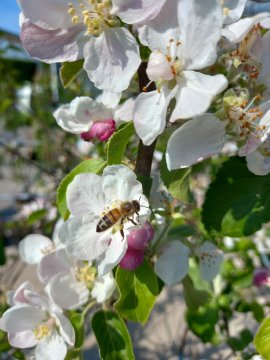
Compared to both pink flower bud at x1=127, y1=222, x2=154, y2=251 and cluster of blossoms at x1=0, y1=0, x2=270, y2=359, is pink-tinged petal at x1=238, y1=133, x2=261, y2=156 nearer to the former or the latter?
cluster of blossoms at x1=0, y1=0, x2=270, y2=359

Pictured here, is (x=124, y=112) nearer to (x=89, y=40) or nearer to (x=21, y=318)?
(x=89, y=40)

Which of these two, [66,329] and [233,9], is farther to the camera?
[66,329]

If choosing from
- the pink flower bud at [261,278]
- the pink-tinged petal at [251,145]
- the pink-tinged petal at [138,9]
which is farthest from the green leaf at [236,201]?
the pink flower bud at [261,278]

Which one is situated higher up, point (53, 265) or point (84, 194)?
point (84, 194)

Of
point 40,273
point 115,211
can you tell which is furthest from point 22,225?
point 115,211

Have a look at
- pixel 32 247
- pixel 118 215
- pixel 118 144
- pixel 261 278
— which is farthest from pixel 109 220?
pixel 261 278

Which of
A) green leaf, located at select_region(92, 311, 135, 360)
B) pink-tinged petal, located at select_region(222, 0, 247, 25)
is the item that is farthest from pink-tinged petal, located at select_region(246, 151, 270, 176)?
green leaf, located at select_region(92, 311, 135, 360)

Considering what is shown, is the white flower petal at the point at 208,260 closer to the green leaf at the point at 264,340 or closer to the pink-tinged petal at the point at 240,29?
the green leaf at the point at 264,340

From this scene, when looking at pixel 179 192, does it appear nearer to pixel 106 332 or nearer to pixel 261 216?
pixel 261 216
